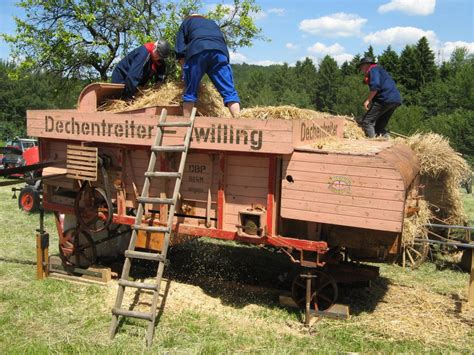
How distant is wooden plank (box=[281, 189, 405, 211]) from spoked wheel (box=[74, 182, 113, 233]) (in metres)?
2.73

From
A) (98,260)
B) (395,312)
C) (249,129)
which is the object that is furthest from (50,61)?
(395,312)

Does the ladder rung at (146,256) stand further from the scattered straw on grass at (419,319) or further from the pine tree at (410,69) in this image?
the pine tree at (410,69)

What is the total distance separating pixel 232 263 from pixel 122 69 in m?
3.67

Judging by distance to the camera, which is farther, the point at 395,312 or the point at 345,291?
Result: the point at 345,291

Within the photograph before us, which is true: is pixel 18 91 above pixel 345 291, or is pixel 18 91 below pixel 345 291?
above

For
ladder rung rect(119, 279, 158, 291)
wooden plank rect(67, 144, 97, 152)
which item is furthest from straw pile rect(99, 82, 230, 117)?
ladder rung rect(119, 279, 158, 291)

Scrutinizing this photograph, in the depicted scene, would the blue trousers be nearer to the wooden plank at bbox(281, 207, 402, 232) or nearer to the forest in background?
the wooden plank at bbox(281, 207, 402, 232)

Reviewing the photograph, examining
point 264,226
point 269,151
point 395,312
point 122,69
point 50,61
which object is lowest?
point 395,312

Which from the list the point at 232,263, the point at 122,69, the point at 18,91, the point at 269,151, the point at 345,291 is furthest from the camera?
the point at 18,91

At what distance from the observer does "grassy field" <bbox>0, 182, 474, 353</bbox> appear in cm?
491

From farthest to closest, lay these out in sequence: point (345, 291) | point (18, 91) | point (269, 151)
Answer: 1. point (18, 91)
2. point (345, 291)
3. point (269, 151)

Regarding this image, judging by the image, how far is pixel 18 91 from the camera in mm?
54625

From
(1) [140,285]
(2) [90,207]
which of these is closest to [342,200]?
(1) [140,285]

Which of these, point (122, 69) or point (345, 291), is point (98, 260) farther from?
point (345, 291)
